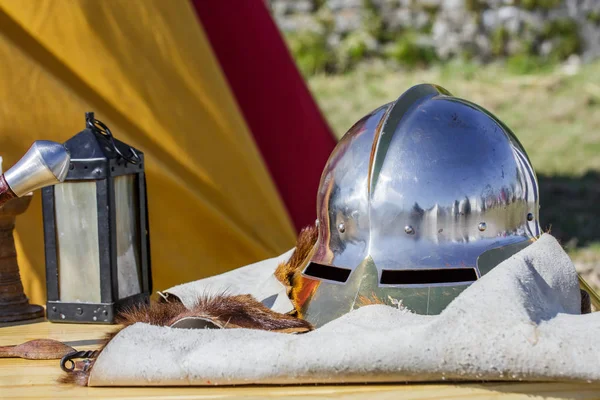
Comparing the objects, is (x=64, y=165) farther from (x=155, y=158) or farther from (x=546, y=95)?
(x=546, y=95)

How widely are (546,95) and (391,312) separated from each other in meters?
4.58

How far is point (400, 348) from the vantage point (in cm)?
91

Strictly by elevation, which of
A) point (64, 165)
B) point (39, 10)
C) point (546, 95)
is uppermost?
point (39, 10)

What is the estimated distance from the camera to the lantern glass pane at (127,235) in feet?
4.38

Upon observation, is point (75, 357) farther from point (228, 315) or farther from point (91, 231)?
point (91, 231)

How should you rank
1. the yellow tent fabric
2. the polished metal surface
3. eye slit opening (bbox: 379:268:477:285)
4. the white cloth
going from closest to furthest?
1. the white cloth
2. the polished metal surface
3. eye slit opening (bbox: 379:268:477:285)
4. the yellow tent fabric

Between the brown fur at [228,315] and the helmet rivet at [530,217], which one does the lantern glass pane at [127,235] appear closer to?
the brown fur at [228,315]

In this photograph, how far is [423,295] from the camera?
109cm

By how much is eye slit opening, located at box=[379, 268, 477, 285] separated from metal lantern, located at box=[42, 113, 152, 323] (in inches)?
16.6

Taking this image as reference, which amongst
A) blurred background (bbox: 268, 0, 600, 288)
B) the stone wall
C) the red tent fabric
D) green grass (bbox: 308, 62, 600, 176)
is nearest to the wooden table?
the red tent fabric

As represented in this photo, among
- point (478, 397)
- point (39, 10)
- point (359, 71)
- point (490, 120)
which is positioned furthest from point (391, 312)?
point (359, 71)

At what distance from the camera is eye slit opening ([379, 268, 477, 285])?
1116 millimetres

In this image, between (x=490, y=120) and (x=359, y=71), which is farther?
(x=359, y=71)

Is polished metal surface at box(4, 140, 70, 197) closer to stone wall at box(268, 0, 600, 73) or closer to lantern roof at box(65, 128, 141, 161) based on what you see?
lantern roof at box(65, 128, 141, 161)
